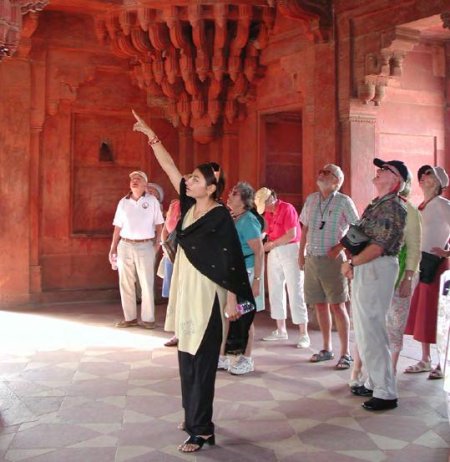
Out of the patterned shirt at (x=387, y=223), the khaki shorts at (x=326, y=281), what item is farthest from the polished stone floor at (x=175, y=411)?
the patterned shirt at (x=387, y=223)

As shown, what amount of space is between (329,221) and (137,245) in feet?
8.98

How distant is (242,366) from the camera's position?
544cm

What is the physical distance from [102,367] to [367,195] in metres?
3.61

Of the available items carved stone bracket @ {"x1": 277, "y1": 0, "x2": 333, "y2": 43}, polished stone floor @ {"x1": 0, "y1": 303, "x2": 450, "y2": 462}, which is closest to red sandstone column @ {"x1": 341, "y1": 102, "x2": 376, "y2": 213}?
carved stone bracket @ {"x1": 277, "y1": 0, "x2": 333, "y2": 43}

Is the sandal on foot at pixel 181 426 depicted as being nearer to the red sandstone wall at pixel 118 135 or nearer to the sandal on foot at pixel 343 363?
the sandal on foot at pixel 343 363

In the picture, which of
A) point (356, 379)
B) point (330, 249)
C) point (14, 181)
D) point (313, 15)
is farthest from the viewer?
point (14, 181)

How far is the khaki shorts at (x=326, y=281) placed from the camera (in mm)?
5602

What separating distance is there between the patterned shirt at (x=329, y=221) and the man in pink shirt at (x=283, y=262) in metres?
0.89

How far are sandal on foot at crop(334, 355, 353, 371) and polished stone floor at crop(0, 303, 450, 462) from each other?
0.14m

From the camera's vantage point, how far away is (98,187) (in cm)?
990

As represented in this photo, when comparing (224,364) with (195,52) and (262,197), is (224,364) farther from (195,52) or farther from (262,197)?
(195,52)

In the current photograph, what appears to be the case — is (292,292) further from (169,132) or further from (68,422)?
(169,132)

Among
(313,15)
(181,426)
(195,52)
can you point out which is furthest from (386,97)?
(181,426)

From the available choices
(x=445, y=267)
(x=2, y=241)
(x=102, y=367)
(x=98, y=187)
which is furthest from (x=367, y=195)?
(x=2, y=241)
